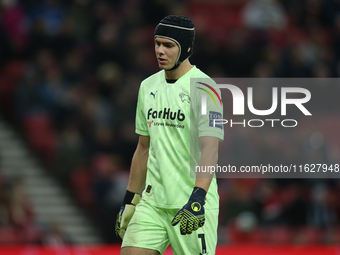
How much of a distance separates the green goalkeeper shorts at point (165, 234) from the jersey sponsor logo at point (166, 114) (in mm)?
686

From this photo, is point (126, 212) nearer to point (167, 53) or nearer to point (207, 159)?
point (207, 159)

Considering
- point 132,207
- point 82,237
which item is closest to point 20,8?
point 82,237

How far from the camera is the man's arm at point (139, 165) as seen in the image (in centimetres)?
492

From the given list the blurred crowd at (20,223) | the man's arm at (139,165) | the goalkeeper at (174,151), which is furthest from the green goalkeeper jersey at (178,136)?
the blurred crowd at (20,223)

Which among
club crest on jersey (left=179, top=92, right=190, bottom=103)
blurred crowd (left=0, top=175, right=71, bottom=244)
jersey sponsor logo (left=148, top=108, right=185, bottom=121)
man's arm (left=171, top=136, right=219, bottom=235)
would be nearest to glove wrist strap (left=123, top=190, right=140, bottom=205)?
jersey sponsor logo (left=148, top=108, right=185, bottom=121)

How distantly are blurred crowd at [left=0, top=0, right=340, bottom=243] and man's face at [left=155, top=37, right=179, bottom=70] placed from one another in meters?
5.43

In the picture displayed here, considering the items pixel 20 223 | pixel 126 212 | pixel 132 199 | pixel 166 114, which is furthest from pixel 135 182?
pixel 20 223

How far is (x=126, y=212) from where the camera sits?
16.0 ft

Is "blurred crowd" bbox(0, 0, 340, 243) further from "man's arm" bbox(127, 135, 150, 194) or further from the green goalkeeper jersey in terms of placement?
the green goalkeeper jersey

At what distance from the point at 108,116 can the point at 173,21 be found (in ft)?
20.2

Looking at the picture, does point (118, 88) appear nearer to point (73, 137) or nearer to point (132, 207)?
point (73, 137)

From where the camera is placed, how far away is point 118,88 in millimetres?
10875

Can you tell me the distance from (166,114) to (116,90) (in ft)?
21.0

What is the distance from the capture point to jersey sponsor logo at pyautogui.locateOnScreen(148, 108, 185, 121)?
449 centimetres
